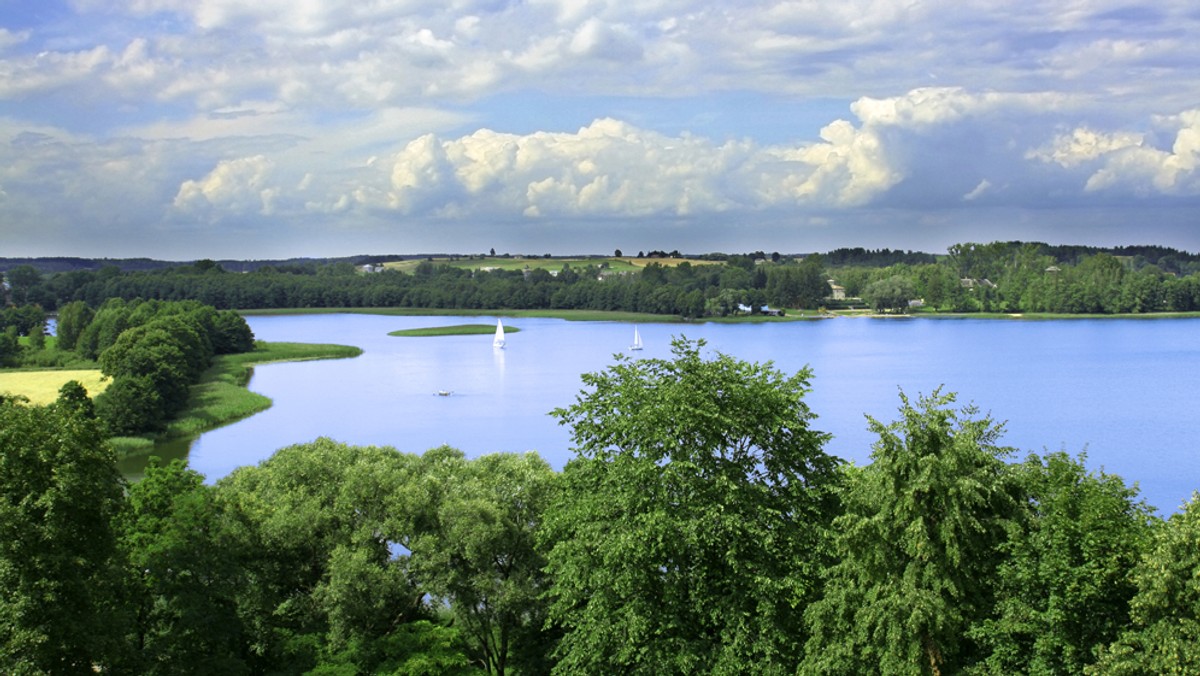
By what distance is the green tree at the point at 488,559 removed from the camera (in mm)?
19500

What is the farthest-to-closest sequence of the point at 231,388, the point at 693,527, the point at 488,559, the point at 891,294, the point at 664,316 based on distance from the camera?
1. the point at 891,294
2. the point at 664,316
3. the point at 231,388
4. the point at 488,559
5. the point at 693,527

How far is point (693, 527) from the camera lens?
1625cm

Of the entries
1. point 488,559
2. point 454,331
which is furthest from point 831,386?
point 454,331

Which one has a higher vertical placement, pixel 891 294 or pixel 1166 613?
pixel 891 294

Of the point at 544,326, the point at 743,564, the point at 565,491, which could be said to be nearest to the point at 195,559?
the point at 565,491

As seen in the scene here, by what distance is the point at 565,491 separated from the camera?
19.1 meters

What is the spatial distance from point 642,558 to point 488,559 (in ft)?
14.3

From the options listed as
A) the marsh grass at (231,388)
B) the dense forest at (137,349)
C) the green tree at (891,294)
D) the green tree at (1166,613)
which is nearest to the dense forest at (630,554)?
the green tree at (1166,613)

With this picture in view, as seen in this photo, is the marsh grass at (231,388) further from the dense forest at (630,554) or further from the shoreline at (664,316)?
the shoreline at (664,316)

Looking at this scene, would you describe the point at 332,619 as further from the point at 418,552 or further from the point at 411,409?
the point at 411,409

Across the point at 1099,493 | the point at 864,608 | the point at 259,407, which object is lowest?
the point at 259,407

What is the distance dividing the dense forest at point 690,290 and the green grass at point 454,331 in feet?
93.8

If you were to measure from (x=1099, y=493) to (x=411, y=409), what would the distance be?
53.6 meters

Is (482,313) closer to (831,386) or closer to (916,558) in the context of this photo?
(831,386)
